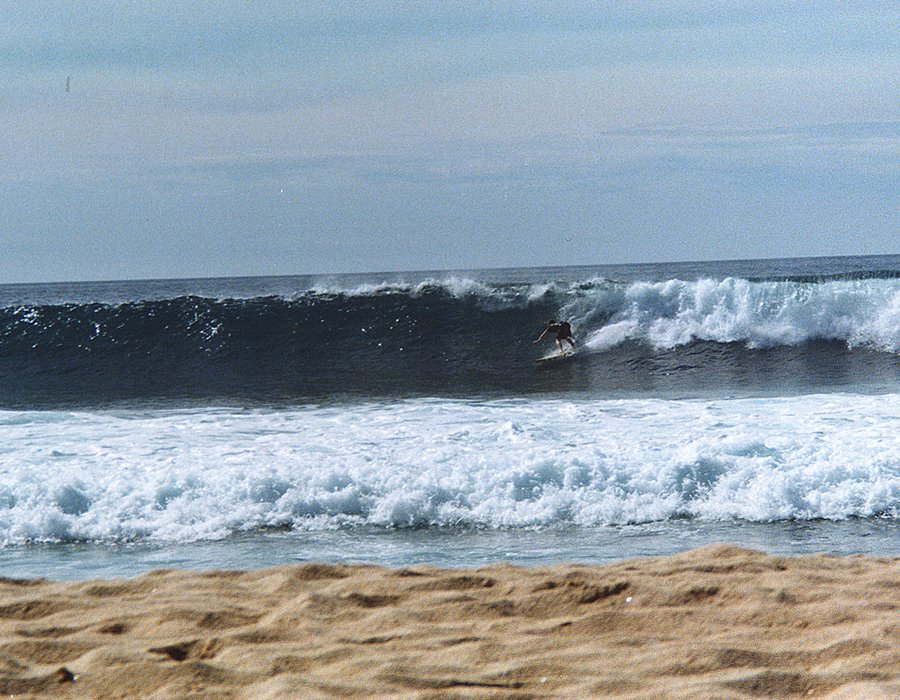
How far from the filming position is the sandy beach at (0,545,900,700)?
111 inches

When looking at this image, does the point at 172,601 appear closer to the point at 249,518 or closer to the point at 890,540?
the point at 249,518

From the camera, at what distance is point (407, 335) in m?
18.9

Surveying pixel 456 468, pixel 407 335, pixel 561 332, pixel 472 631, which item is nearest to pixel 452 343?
pixel 407 335

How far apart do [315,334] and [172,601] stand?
15709 mm

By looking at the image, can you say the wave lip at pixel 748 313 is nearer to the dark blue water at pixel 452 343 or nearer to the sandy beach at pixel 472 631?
the dark blue water at pixel 452 343

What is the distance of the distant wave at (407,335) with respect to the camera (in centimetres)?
1579

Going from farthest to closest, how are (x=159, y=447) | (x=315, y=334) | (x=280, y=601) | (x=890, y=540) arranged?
(x=315, y=334) → (x=159, y=447) → (x=890, y=540) → (x=280, y=601)

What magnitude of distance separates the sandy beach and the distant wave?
993 centimetres

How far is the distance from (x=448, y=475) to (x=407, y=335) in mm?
12121

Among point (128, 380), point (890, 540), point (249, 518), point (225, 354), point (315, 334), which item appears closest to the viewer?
point (890, 540)

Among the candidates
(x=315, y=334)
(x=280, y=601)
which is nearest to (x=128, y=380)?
(x=315, y=334)

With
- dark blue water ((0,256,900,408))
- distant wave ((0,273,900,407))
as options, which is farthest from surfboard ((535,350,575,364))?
dark blue water ((0,256,900,408))

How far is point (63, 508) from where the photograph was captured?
6.45 meters

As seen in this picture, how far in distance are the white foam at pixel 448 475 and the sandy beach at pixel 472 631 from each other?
183cm
